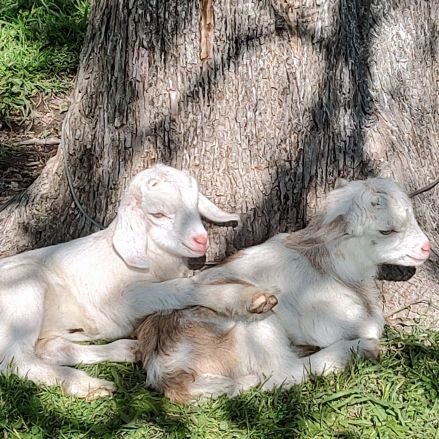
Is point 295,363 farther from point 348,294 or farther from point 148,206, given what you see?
point 148,206

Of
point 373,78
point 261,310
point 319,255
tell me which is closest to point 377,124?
point 373,78

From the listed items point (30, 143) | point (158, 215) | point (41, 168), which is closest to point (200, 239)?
point (158, 215)

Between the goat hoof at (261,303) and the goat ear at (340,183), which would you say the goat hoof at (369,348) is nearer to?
the goat hoof at (261,303)

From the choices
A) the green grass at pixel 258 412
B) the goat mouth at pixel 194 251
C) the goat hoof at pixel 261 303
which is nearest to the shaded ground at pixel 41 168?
the green grass at pixel 258 412

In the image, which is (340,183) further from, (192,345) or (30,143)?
(30,143)

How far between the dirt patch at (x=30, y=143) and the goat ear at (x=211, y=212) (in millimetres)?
2415

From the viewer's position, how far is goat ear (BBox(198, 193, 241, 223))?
4770 mm

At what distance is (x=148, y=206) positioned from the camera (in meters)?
4.59

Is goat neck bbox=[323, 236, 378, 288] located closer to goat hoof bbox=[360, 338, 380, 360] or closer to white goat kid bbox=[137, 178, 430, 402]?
white goat kid bbox=[137, 178, 430, 402]

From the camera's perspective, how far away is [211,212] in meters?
4.78

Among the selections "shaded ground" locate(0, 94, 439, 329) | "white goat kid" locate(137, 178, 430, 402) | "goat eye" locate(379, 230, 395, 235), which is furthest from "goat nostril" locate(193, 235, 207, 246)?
"shaded ground" locate(0, 94, 439, 329)

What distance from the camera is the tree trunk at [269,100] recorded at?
473cm

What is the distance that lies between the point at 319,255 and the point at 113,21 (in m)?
1.58

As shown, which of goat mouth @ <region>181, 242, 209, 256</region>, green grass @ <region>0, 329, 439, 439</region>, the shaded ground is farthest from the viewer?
the shaded ground
